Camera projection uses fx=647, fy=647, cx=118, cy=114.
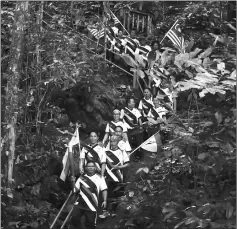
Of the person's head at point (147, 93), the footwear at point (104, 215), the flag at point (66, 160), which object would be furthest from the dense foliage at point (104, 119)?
the person's head at point (147, 93)

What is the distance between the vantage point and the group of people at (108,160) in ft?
31.2

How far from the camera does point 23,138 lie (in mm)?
10297

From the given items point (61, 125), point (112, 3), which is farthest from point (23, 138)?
point (112, 3)

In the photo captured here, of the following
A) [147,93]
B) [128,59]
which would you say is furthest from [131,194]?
[128,59]

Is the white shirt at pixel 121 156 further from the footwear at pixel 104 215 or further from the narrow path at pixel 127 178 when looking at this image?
the footwear at pixel 104 215

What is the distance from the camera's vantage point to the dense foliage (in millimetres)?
6086

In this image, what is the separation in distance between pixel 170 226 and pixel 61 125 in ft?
13.3

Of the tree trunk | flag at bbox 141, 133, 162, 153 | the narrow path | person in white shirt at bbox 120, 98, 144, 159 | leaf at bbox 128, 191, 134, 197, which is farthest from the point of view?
person in white shirt at bbox 120, 98, 144, 159

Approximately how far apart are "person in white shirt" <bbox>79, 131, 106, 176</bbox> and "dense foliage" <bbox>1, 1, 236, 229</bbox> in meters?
0.53

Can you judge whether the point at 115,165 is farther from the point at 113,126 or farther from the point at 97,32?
the point at 97,32

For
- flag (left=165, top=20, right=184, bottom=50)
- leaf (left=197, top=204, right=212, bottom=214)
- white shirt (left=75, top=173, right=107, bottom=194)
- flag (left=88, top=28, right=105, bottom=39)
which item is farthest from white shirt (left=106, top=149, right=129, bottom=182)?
leaf (left=197, top=204, right=212, bottom=214)

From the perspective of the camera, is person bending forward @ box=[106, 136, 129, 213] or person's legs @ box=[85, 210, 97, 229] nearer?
person's legs @ box=[85, 210, 97, 229]

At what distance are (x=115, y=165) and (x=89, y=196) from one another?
656mm

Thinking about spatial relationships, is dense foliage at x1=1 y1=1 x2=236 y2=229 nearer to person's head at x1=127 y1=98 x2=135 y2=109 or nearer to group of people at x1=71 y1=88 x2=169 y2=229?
group of people at x1=71 y1=88 x2=169 y2=229
